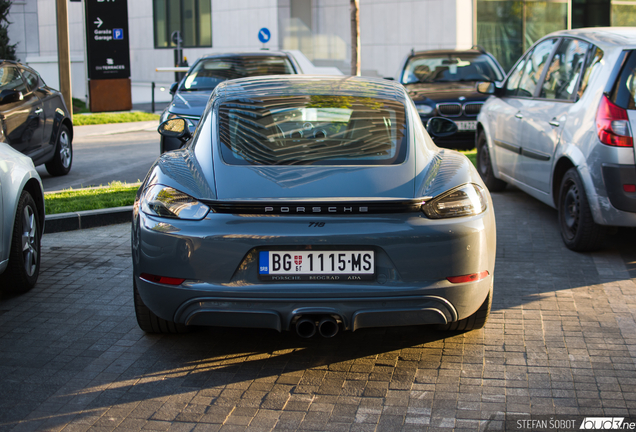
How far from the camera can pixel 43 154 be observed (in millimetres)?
9836

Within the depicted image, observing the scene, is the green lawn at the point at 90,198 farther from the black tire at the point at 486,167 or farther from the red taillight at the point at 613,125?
the red taillight at the point at 613,125

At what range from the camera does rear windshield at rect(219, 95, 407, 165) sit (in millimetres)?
3857

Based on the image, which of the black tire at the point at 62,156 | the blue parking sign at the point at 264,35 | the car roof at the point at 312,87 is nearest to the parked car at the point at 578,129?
the car roof at the point at 312,87

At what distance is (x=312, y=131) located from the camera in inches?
164

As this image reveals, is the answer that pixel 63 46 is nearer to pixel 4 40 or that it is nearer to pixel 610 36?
pixel 610 36

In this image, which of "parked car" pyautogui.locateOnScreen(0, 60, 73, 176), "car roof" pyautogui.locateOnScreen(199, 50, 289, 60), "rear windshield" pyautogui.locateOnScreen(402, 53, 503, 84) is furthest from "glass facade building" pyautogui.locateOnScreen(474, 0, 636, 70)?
"parked car" pyautogui.locateOnScreen(0, 60, 73, 176)

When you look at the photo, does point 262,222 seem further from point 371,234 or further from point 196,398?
point 196,398

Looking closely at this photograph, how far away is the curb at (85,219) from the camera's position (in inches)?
275

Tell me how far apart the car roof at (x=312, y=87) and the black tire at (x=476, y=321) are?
129 centimetres

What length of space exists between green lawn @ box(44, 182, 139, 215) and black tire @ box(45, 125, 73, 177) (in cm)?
166

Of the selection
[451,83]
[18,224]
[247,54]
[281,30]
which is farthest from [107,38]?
[18,224]

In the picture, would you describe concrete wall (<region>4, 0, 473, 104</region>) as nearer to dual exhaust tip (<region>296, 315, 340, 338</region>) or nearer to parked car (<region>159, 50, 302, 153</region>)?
parked car (<region>159, 50, 302, 153</region>)

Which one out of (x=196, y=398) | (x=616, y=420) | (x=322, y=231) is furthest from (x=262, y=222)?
(x=616, y=420)

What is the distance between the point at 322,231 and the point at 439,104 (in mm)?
8901
